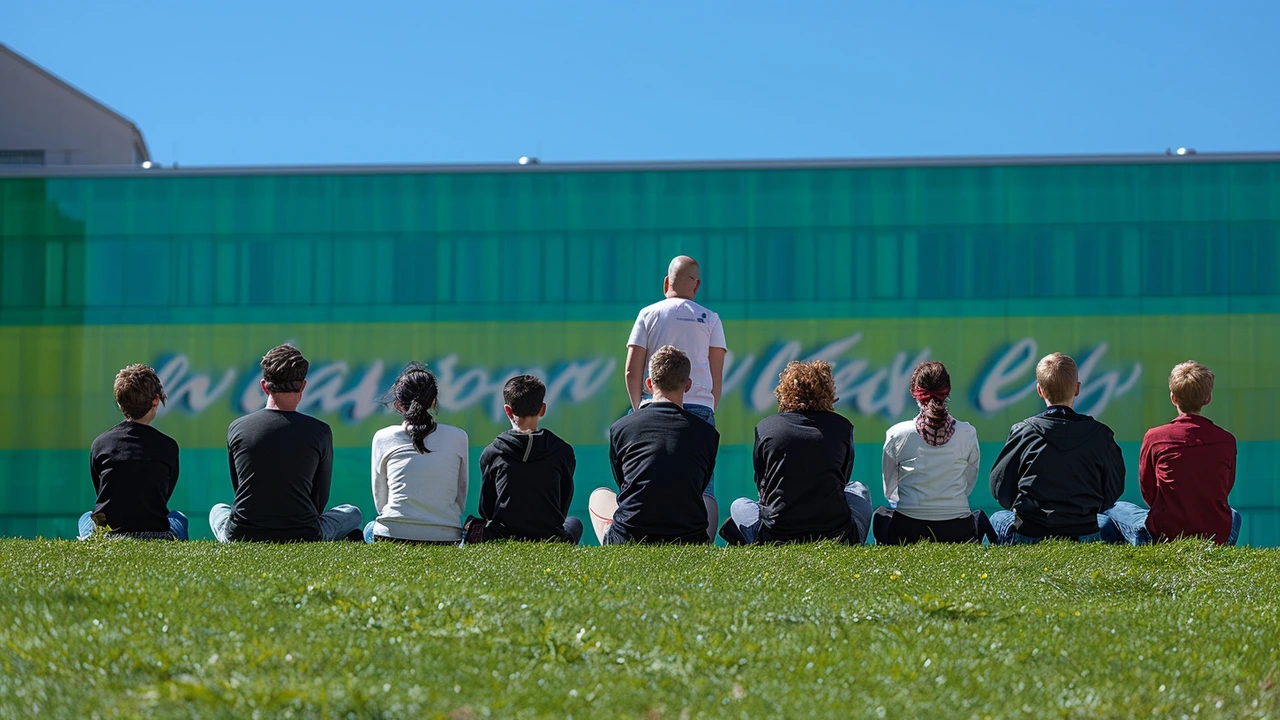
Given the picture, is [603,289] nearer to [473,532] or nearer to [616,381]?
[616,381]

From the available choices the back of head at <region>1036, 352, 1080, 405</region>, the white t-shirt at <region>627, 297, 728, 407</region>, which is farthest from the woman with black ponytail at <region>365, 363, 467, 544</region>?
the back of head at <region>1036, 352, 1080, 405</region>

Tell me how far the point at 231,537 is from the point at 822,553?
10.4 ft

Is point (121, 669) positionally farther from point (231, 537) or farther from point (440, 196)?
point (440, 196)

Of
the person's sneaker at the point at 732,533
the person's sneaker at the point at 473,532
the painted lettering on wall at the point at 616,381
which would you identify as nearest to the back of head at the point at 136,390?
the person's sneaker at the point at 473,532

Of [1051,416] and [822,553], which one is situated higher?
[1051,416]

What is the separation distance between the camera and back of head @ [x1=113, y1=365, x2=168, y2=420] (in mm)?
7148

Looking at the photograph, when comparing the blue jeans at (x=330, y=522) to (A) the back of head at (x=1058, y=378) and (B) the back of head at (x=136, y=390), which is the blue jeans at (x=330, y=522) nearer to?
(B) the back of head at (x=136, y=390)

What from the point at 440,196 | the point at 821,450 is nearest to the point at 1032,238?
the point at 440,196

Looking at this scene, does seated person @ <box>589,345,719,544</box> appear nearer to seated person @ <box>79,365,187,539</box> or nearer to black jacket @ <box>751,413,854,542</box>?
black jacket @ <box>751,413,854,542</box>

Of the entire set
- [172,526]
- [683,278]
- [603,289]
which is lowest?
[172,526]

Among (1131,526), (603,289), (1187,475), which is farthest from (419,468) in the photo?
(603,289)

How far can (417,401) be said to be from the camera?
22.9 feet

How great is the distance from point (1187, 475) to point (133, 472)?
5726 millimetres

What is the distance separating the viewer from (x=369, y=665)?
3.67 meters
